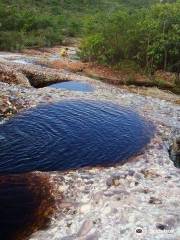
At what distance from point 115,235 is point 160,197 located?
2.51 m

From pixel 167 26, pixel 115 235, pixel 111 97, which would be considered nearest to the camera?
pixel 115 235

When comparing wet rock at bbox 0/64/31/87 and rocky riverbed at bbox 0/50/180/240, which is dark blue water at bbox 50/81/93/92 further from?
rocky riverbed at bbox 0/50/180/240

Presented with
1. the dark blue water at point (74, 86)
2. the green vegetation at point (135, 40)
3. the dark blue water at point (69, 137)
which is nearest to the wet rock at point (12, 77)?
the dark blue water at point (74, 86)

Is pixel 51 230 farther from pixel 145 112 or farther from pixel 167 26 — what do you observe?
pixel 167 26

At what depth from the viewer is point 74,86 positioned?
Answer: 2969 centimetres

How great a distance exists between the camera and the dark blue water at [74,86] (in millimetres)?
28606

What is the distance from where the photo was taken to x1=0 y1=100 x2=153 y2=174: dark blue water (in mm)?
15445

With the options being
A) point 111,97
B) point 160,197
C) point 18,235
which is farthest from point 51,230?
point 111,97

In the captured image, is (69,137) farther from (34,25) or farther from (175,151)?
(34,25)

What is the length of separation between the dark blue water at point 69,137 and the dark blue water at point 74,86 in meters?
5.52

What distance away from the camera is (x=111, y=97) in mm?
26562

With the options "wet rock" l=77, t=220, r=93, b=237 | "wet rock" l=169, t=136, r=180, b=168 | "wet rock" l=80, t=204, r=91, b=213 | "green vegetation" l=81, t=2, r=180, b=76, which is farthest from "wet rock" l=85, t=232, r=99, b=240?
"green vegetation" l=81, t=2, r=180, b=76

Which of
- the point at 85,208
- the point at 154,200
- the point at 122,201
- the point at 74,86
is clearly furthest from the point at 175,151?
the point at 74,86

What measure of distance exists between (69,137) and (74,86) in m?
12.1
